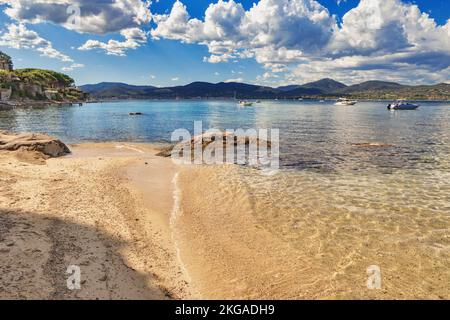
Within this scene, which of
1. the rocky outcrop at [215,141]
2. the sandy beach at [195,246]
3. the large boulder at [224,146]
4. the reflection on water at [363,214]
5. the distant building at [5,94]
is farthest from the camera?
the distant building at [5,94]

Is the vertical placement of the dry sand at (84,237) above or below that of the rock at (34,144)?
below

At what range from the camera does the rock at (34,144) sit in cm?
2314

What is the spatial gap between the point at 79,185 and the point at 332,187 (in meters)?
12.9

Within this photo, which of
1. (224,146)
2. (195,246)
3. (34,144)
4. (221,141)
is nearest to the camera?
(195,246)

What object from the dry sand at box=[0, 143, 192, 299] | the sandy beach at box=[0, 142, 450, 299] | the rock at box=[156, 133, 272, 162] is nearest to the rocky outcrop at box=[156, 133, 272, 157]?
the rock at box=[156, 133, 272, 162]

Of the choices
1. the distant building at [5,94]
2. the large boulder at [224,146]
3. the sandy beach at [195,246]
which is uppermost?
the distant building at [5,94]

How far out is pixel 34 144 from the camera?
23953 millimetres

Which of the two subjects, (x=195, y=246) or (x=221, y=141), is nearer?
Result: (x=195, y=246)

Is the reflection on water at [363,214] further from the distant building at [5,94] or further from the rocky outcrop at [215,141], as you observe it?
the distant building at [5,94]

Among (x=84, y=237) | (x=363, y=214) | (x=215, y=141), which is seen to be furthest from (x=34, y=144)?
(x=363, y=214)

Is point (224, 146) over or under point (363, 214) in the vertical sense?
over

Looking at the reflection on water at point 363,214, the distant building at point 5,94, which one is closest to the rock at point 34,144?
the reflection on water at point 363,214

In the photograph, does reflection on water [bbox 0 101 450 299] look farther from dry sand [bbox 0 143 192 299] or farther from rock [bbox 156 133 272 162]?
rock [bbox 156 133 272 162]

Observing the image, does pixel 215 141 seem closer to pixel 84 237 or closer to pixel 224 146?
pixel 224 146
